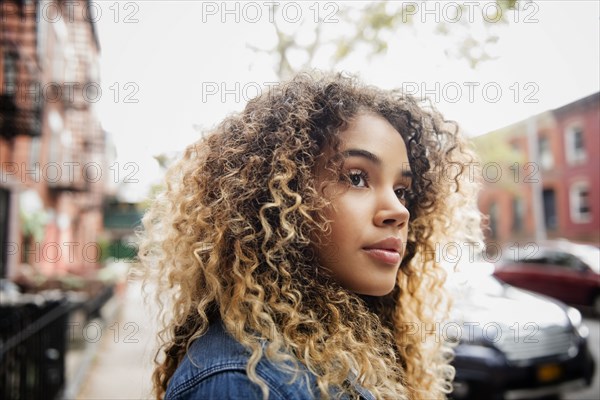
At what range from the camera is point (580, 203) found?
2141 centimetres

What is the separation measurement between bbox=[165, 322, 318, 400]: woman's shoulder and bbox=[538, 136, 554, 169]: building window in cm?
2321

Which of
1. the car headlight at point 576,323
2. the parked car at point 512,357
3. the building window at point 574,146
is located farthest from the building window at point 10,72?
the building window at point 574,146

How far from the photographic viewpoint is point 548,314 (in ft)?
16.6

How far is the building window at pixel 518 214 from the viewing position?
993 inches

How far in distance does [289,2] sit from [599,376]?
18.2 feet

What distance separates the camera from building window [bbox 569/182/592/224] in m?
20.9

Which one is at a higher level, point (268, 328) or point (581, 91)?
point (581, 91)

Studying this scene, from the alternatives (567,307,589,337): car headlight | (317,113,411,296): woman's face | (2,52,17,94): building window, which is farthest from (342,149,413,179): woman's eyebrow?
(2,52,17,94): building window

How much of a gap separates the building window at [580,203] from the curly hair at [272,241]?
73.0 feet

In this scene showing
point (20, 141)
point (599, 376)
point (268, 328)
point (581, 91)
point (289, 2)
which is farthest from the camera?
point (20, 141)

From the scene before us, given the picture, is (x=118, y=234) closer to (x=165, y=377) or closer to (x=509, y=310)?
(x=509, y=310)

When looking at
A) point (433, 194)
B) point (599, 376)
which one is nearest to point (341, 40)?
point (433, 194)

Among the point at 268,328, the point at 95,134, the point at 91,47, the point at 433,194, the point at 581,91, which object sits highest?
the point at 91,47

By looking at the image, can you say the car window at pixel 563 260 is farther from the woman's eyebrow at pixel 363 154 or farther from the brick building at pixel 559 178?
the woman's eyebrow at pixel 363 154
